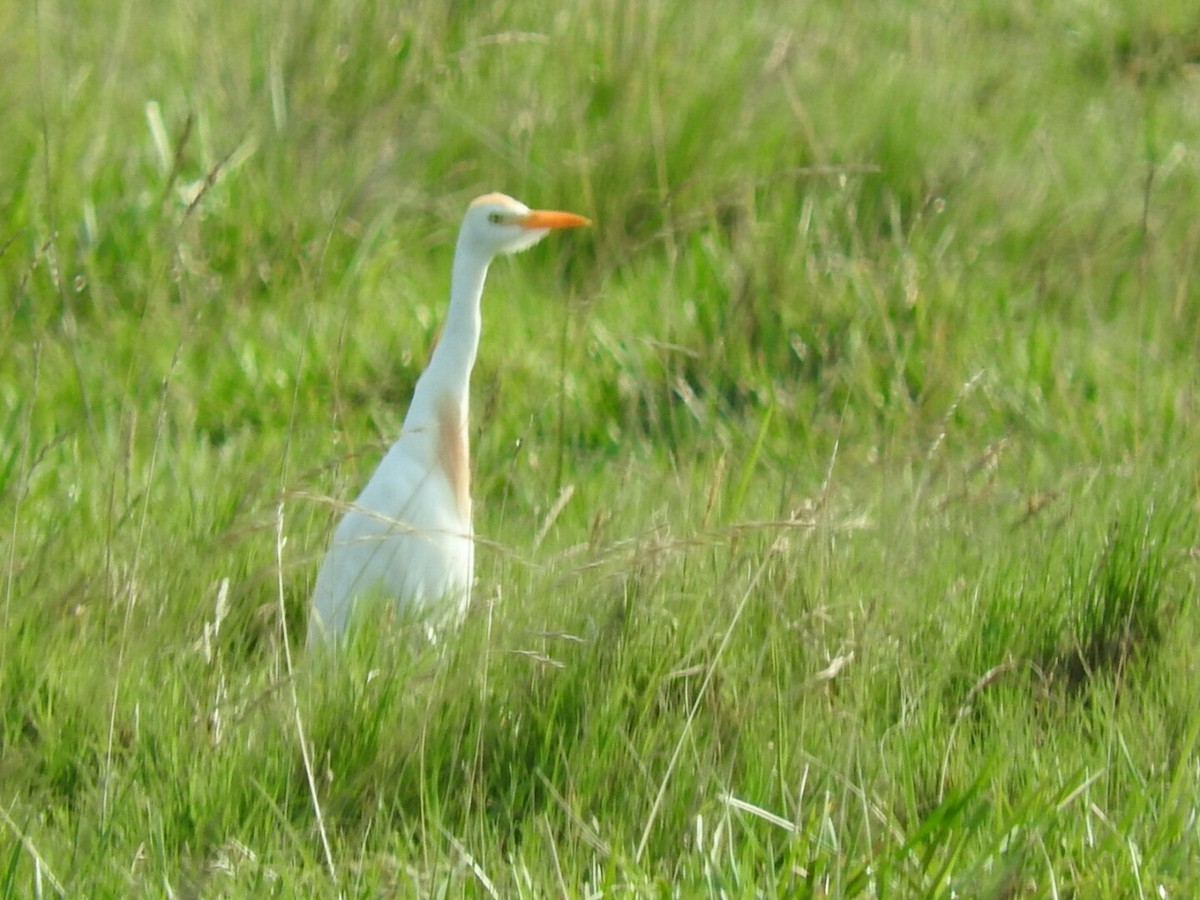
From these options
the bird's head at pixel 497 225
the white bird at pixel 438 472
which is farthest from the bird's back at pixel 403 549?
the bird's head at pixel 497 225

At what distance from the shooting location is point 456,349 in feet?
9.84

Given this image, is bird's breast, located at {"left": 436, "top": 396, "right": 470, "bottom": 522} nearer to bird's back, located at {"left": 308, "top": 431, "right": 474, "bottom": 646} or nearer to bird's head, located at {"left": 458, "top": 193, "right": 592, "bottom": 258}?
bird's back, located at {"left": 308, "top": 431, "right": 474, "bottom": 646}

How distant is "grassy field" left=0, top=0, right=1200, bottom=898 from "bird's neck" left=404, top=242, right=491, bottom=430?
0.10 metres

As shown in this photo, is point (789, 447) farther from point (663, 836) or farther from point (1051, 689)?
point (663, 836)

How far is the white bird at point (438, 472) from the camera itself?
107 inches

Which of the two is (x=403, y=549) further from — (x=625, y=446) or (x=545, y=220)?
(x=545, y=220)

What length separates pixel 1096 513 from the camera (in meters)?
2.67

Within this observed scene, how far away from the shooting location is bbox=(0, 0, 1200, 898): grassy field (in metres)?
1.88

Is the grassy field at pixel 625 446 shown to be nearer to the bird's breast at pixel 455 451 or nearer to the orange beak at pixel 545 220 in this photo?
the bird's breast at pixel 455 451

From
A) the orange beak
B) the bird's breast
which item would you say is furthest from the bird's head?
the bird's breast

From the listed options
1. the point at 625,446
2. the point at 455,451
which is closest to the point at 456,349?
the point at 455,451

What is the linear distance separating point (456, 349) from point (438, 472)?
0.73ft

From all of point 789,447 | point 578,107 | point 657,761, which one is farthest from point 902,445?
point 578,107

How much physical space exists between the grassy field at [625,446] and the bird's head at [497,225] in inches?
11.5
